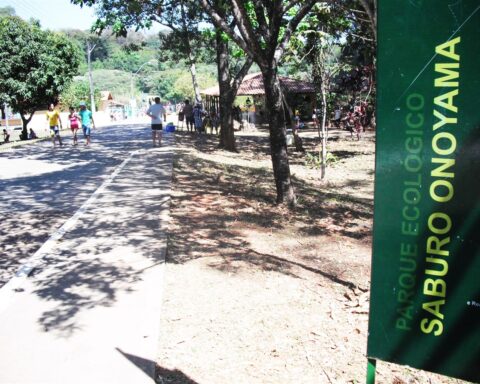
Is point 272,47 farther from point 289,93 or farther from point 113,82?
point 113,82

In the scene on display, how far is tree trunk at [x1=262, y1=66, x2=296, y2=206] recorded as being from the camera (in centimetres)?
750

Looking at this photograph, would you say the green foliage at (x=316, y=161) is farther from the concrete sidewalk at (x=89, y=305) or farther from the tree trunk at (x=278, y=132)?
the concrete sidewalk at (x=89, y=305)

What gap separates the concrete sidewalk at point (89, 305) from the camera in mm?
3170

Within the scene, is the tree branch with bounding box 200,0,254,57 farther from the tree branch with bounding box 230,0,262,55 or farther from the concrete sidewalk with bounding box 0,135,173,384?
the concrete sidewalk with bounding box 0,135,173,384

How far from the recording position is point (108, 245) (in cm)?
576

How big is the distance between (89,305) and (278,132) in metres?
4.49

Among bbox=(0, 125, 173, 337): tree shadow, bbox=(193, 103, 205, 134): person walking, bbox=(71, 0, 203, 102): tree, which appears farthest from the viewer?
bbox=(193, 103, 205, 134): person walking

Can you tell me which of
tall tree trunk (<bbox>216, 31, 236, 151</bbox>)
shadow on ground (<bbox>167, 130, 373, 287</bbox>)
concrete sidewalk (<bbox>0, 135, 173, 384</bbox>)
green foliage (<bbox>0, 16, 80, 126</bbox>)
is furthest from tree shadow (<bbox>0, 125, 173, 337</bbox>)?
green foliage (<bbox>0, 16, 80, 126</bbox>)

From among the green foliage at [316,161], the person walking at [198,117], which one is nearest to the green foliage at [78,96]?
the person walking at [198,117]

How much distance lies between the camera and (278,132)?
25.1 ft

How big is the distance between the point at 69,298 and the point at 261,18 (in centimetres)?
550

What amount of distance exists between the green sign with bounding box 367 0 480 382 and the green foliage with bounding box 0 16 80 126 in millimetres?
24759

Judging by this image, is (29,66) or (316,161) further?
(29,66)

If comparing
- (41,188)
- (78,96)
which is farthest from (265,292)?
(78,96)
